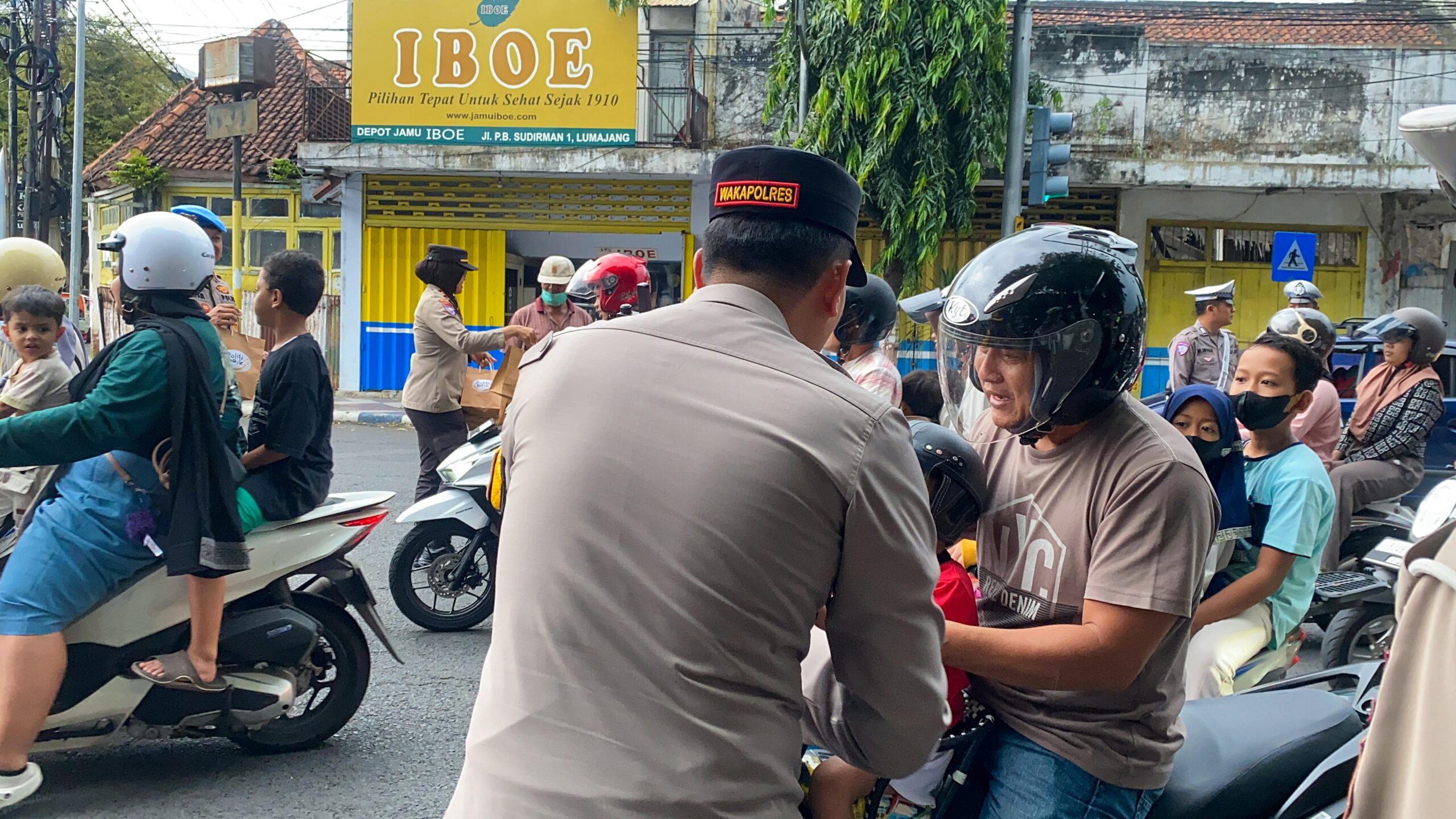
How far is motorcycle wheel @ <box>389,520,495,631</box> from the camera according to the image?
5.77m

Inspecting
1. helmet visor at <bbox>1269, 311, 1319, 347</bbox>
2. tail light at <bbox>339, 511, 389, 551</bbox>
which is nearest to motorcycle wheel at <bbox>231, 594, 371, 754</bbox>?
tail light at <bbox>339, 511, 389, 551</bbox>

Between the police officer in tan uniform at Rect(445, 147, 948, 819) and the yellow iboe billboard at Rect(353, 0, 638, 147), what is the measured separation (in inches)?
596

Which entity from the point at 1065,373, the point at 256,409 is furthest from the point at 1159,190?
the point at 1065,373

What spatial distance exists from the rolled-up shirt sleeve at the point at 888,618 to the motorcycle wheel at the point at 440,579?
4.37 metres

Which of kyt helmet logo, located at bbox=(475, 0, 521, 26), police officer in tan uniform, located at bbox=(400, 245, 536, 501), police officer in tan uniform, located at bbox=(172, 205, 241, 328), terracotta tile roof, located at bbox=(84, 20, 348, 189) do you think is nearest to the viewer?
police officer in tan uniform, located at bbox=(172, 205, 241, 328)

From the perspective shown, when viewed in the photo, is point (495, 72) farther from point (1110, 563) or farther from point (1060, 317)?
point (1110, 563)

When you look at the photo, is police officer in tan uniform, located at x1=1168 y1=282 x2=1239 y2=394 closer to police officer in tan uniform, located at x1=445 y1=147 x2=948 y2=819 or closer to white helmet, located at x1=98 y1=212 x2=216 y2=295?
white helmet, located at x1=98 y1=212 x2=216 y2=295

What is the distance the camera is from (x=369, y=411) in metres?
16.1

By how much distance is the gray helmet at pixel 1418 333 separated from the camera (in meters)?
6.52

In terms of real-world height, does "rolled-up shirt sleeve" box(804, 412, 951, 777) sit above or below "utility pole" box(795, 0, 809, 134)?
below

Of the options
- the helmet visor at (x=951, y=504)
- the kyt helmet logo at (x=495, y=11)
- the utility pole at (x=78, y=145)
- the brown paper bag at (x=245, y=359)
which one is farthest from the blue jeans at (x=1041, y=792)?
the utility pole at (x=78, y=145)

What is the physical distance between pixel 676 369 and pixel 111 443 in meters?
2.49

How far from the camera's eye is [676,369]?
60.5 inches

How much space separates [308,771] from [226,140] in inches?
806
